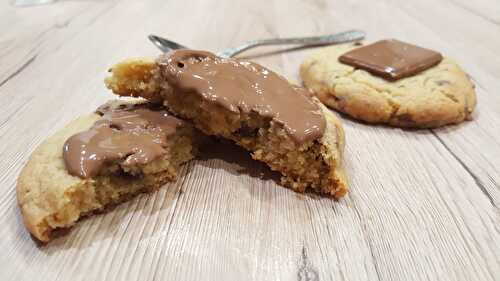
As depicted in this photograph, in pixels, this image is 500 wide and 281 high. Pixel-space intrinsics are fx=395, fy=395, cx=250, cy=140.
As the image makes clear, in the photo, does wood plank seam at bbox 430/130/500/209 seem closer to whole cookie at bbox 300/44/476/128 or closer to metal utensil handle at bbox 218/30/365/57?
whole cookie at bbox 300/44/476/128

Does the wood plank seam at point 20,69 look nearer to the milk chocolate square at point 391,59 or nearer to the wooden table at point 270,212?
the wooden table at point 270,212

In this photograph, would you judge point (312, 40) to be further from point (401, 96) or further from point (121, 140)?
point (121, 140)

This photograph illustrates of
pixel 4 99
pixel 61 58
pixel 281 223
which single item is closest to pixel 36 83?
pixel 4 99

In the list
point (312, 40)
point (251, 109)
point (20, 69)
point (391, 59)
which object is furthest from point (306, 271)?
point (20, 69)

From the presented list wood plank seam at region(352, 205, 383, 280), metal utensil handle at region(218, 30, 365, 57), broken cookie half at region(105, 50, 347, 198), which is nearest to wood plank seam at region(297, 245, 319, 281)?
wood plank seam at region(352, 205, 383, 280)

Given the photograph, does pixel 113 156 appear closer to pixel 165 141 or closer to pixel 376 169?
pixel 165 141

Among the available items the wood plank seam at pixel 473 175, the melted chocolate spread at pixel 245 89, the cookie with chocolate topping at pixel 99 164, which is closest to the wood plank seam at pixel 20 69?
the cookie with chocolate topping at pixel 99 164

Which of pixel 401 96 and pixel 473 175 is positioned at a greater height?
pixel 401 96
